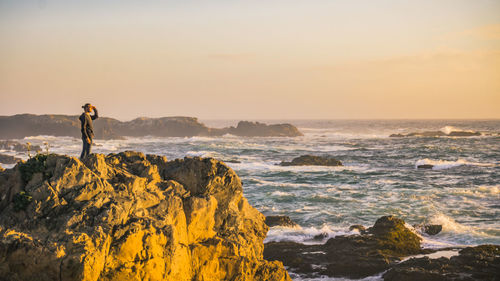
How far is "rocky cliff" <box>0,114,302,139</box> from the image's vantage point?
85938 millimetres

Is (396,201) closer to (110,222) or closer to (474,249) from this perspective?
(474,249)

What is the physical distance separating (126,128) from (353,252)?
91.1 meters

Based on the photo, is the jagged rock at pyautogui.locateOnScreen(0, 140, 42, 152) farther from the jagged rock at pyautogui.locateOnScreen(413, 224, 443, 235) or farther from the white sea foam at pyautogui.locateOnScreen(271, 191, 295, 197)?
the jagged rock at pyautogui.locateOnScreen(413, 224, 443, 235)

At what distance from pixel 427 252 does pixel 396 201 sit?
8.99 m

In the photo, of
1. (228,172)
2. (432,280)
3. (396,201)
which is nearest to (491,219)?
(396,201)

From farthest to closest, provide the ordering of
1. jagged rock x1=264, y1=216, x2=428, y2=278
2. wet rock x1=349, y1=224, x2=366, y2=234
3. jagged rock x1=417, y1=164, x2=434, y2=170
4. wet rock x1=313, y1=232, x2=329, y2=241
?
jagged rock x1=417, y1=164, x2=434, y2=170 < wet rock x1=349, y1=224, x2=366, y2=234 < wet rock x1=313, y1=232, x2=329, y2=241 < jagged rock x1=264, y1=216, x2=428, y2=278

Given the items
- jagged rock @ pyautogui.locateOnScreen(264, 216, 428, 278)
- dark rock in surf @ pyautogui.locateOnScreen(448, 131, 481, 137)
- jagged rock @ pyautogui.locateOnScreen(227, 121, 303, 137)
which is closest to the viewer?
jagged rock @ pyautogui.locateOnScreen(264, 216, 428, 278)

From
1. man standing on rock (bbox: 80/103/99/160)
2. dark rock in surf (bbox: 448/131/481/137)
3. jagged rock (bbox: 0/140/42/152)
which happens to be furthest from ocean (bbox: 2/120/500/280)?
dark rock in surf (bbox: 448/131/481/137)

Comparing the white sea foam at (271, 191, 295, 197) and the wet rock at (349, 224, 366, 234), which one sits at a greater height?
the wet rock at (349, 224, 366, 234)

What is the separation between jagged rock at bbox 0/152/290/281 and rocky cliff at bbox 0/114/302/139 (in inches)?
3003

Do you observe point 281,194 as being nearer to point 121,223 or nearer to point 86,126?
point 86,126

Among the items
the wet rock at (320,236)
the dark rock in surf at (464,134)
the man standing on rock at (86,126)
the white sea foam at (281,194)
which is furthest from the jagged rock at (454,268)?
the dark rock in surf at (464,134)

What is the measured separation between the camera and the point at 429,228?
1577 cm

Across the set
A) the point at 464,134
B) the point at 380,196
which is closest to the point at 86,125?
the point at 380,196
